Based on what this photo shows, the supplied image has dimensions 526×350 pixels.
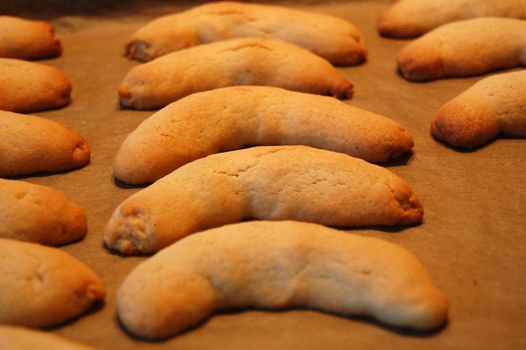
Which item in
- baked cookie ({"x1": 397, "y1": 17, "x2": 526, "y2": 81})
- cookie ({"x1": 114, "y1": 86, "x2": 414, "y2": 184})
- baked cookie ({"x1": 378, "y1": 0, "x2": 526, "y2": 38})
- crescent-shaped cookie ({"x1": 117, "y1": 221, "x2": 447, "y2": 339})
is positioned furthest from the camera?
baked cookie ({"x1": 378, "y1": 0, "x2": 526, "y2": 38})

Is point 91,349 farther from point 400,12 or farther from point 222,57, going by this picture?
point 400,12

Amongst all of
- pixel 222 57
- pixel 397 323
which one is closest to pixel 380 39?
pixel 222 57

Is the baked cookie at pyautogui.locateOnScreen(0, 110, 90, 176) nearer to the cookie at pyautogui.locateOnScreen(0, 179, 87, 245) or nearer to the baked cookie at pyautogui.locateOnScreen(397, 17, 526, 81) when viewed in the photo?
the cookie at pyautogui.locateOnScreen(0, 179, 87, 245)

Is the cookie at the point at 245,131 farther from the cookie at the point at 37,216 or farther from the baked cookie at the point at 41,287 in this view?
the baked cookie at the point at 41,287

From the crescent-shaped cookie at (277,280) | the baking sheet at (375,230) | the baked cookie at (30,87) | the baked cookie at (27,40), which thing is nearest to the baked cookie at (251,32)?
the baking sheet at (375,230)

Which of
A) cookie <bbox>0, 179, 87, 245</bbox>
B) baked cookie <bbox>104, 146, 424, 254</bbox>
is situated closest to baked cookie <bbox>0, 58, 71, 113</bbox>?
cookie <bbox>0, 179, 87, 245</bbox>

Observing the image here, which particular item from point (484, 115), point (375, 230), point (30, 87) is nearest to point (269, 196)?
point (375, 230)
